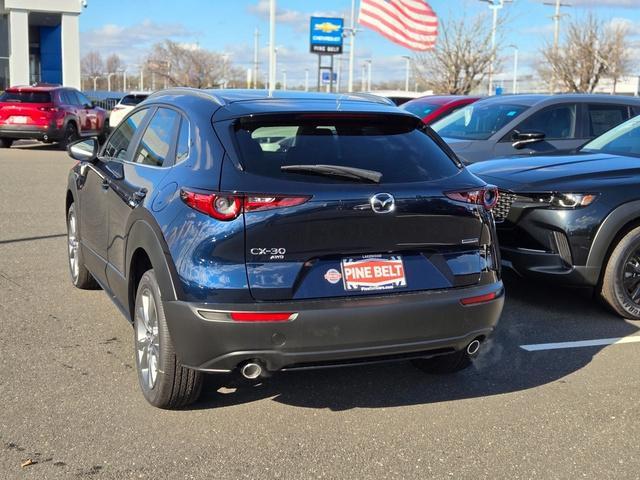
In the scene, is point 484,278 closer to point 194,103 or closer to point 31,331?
point 194,103

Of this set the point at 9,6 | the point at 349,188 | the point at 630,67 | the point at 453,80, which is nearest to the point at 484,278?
the point at 349,188

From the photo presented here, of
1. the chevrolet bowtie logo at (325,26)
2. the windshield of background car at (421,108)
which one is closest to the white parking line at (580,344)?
the windshield of background car at (421,108)

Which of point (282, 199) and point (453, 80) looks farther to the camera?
point (453, 80)

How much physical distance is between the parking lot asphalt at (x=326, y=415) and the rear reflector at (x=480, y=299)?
66cm

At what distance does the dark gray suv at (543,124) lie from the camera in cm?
905

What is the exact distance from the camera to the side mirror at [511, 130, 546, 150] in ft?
28.5

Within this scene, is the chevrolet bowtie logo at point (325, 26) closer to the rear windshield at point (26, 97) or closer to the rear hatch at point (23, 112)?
the rear windshield at point (26, 97)

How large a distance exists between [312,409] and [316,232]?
1.11 metres

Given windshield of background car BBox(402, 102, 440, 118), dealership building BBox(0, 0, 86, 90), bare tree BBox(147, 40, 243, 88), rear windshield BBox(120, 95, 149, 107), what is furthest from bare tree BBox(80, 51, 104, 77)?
windshield of background car BBox(402, 102, 440, 118)

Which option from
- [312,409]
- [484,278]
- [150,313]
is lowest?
[312,409]

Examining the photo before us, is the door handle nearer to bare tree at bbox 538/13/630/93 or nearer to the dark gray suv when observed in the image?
the dark gray suv

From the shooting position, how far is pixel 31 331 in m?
4.95

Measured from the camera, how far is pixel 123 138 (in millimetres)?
5043

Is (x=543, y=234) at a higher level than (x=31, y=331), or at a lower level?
higher
